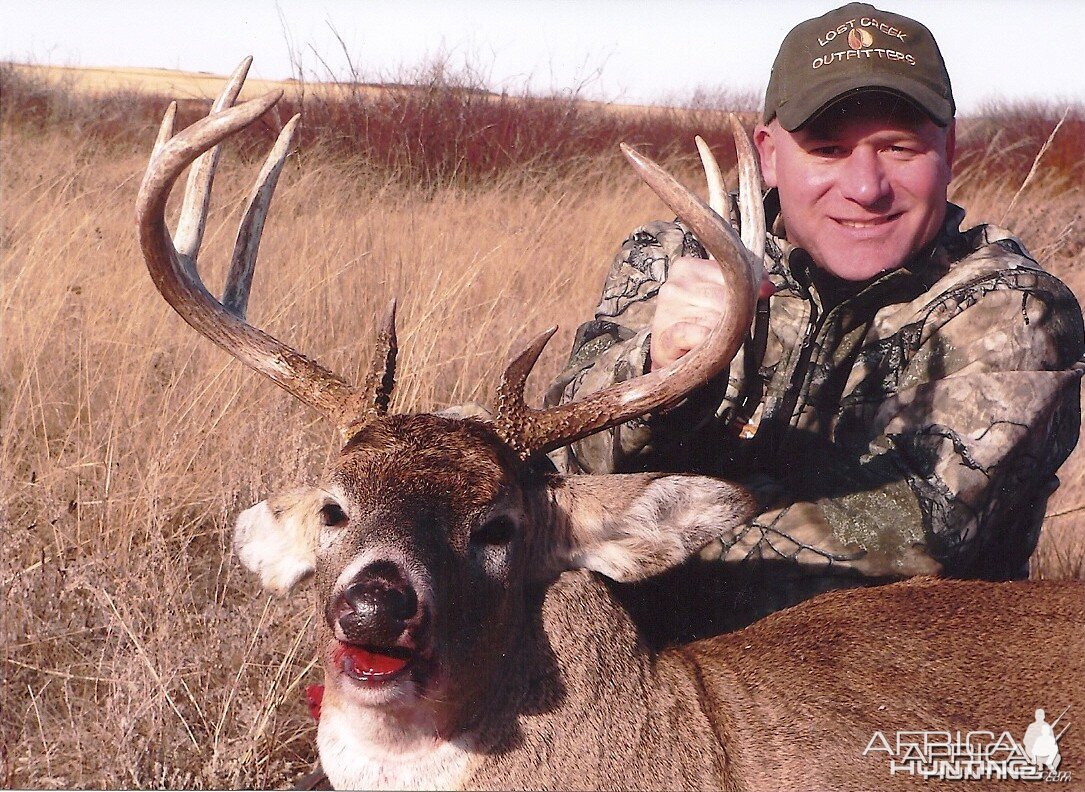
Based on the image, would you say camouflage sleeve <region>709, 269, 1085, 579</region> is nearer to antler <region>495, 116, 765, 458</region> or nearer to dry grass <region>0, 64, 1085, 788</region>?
antler <region>495, 116, 765, 458</region>

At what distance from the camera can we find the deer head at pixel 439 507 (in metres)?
2.59

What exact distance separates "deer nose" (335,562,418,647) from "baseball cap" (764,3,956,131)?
2.25m

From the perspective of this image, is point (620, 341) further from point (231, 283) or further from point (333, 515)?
point (333, 515)

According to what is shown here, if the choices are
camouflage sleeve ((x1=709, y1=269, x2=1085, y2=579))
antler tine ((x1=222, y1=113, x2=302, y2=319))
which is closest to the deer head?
antler tine ((x1=222, y1=113, x2=302, y2=319))

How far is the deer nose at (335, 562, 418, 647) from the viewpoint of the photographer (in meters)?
2.43

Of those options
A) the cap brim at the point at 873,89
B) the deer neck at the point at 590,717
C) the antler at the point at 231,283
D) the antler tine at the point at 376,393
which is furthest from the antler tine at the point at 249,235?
the cap brim at the point at 873,89

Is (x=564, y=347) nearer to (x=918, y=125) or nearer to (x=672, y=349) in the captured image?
(x=918, y=125)

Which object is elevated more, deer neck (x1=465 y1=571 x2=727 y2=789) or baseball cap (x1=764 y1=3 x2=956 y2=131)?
baseball cap (x1=764 y1=3 x2=956 y2=131)

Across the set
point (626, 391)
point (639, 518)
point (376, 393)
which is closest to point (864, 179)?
point (626, 391)

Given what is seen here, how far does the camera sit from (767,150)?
4.35 metres

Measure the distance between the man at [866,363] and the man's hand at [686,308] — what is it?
1 cm

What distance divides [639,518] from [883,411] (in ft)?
3.92

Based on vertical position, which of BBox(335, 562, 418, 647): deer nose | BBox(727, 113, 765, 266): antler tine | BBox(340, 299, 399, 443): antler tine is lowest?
BBox(335, 562, 418, 647): deer nose

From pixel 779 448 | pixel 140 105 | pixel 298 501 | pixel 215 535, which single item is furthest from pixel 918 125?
pixel 140 105
